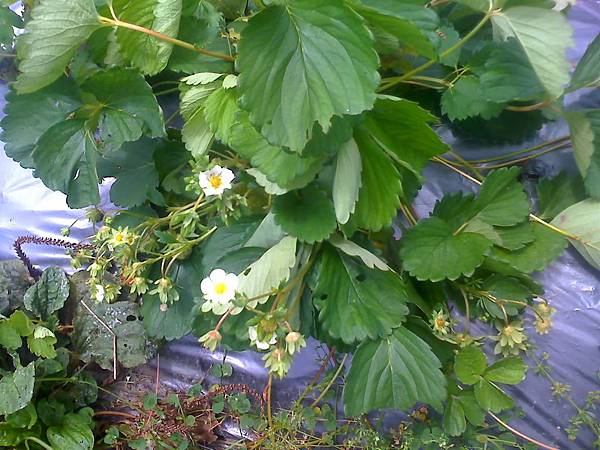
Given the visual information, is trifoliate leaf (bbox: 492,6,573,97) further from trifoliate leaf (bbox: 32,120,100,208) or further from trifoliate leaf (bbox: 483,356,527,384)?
trifoliate leaf (bbox: 32,120,100,208)

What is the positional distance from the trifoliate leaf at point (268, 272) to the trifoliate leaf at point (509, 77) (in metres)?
0.30

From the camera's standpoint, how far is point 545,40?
2.02 ft

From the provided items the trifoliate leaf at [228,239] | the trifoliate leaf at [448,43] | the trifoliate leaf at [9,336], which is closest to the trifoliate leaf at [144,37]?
the trifoliate leaf at [228,239]

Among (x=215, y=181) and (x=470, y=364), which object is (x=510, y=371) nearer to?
(x=470, y=364)

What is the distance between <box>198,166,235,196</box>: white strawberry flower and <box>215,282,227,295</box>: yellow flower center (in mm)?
106

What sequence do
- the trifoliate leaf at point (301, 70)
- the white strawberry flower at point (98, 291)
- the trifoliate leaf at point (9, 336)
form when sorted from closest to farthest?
1. the trifoliate leaf at point (301, 70)
2. the white strawberry flower at point (98, 291)
3. the trifoliate leaf at point (9, 336)

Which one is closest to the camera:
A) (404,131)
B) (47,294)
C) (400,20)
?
(400,20)

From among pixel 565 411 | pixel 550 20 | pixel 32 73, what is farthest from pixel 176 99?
pixel 565 411

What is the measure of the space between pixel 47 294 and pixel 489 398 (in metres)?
0.66

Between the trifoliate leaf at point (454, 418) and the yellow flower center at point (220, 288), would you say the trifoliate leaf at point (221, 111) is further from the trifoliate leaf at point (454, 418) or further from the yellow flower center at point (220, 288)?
the trifoliate leaf at point (454, 418)

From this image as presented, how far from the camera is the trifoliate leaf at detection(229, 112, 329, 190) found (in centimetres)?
59

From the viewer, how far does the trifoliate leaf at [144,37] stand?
62cm

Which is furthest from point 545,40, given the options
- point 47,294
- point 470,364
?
point 47,294

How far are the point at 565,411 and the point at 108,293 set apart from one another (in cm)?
65
